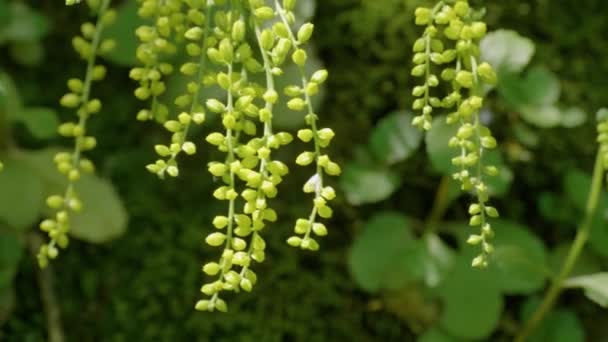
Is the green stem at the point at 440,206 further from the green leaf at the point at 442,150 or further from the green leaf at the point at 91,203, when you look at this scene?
the green leaf at the point at 91,203

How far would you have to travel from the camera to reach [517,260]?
1.52 metres

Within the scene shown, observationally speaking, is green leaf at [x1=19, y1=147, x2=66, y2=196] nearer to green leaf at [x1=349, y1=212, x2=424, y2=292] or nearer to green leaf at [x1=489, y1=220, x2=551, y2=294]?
green leaf at [x1=349, y1=212, x2=424, y2=292]

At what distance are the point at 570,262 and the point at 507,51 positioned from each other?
1.25ft

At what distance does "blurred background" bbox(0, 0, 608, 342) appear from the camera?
159 centimetres

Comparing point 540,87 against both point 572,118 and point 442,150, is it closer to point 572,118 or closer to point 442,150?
point 572,118

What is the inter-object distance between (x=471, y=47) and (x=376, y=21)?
0.72 m

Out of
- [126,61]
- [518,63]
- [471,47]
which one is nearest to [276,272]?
[126,61]

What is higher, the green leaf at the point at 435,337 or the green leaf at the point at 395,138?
the green leaf at the point at 395,138

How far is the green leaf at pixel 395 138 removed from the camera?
5.42 feet

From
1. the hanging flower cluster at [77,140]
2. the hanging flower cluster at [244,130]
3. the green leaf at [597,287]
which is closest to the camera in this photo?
the hanging flower cluster at [244,130]

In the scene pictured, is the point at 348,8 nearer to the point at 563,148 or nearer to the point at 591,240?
the point at 563,148

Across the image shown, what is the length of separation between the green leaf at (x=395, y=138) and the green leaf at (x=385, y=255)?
130mm

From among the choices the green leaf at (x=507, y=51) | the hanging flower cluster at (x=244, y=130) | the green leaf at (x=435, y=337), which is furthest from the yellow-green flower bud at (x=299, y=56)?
the green leaf at (x=435, y=337)

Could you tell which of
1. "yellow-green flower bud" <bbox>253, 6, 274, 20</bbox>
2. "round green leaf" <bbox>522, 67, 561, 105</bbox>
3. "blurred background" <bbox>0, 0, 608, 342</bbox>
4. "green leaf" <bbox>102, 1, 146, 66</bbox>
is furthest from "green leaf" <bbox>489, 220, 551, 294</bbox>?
"green leaf" <bbox>102, 1, 146, 66</bbox>
